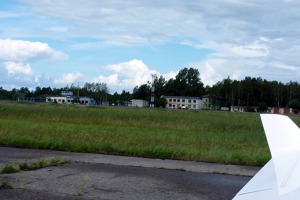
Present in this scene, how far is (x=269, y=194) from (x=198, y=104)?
143 meters

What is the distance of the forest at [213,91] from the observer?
119 metres

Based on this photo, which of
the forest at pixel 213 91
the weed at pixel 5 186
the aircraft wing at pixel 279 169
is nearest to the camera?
the aircraft wing at pixel 279 169

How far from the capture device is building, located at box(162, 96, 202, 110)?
142 m

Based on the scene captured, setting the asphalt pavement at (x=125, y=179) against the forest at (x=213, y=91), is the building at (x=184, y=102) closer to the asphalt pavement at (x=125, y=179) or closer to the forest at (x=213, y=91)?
the forest at (x=213, y=91)

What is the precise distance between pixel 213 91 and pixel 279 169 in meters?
139

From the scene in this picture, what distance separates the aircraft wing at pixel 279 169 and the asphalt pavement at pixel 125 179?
4.35 metres

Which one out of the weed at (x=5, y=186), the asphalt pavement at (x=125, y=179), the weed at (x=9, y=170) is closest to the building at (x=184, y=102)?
the asphalt pavement at (x=125, y=179)

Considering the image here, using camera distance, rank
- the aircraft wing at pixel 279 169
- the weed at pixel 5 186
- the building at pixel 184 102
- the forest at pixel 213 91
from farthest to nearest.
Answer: the building at pixel 184 102 → the forest at pixel 213 91 → the weed at pixel 5 186 → the aircraft wing at pixel 279 169

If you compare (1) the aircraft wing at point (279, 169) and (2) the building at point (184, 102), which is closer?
(1) the aircraft wing at point (279, 169)

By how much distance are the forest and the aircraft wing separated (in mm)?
101612

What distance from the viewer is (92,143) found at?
13523 mm

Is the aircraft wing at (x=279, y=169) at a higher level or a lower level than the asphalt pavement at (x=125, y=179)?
higher

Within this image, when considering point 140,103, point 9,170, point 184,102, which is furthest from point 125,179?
point 184,102

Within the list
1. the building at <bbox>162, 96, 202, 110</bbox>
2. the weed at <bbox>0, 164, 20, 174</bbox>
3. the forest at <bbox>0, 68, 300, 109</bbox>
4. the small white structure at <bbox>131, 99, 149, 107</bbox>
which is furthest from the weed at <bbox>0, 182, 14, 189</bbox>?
the building at <bbox>162, 96, 202, 110</bbox>
